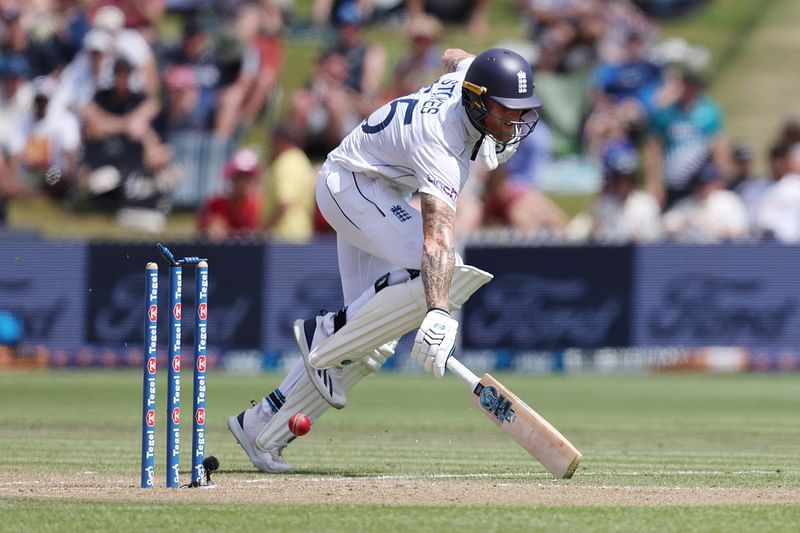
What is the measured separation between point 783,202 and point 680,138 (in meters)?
2.10

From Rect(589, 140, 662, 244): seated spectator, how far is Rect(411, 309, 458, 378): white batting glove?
967 cm

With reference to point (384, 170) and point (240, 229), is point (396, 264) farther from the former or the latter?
point (240, 229)

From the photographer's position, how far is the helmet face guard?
7.45 metres

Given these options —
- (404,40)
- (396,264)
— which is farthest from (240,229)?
(396,264)

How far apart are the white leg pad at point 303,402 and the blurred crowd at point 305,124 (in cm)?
883

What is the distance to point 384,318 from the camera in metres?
7.67

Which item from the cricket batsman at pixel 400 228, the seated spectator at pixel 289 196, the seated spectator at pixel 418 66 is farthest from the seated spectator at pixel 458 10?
the cricket batsman at pixel 400 228

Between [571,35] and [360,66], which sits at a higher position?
[571,35]

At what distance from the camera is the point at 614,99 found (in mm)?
19000

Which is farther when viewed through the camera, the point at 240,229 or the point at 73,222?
the point at 73,222

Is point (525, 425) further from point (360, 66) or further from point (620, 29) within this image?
point (620, 29)

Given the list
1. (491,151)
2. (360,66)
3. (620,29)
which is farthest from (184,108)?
(491,151)

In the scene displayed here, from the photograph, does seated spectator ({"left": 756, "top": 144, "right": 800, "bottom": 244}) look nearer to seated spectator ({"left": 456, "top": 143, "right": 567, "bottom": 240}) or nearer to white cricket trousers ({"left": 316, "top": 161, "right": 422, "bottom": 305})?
seated spectator ({"left": 456, "top": 143, "right": 567, "bottom": 240})

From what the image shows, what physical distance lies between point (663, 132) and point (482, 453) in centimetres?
1003
